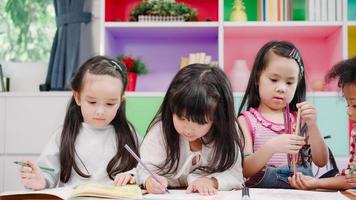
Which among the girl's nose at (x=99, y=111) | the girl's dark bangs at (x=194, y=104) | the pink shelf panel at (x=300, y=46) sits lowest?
the girl's nose at (x=99, y=111)

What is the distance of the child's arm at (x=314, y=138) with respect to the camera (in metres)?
1.23

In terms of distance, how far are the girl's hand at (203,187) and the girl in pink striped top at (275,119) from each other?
0.22 meters

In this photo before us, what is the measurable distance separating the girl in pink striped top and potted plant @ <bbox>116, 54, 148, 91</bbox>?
1283 millimetres

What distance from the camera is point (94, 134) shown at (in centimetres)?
146

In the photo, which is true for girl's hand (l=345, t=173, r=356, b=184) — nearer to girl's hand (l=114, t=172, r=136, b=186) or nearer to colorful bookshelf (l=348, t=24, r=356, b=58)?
girl's hand (l=114, t=172, r=136, b=186)

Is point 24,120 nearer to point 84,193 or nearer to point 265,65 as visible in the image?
point 265,65

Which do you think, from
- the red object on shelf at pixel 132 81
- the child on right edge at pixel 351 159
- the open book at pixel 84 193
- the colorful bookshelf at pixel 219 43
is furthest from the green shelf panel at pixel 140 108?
the open book at pixel 84 193

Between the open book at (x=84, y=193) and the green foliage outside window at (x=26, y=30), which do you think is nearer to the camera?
the open book at (x=84, y=193)

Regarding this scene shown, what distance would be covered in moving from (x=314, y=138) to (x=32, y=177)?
77 cm

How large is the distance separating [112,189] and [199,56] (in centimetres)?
198

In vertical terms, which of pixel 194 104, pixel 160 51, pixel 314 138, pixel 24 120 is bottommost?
pixel 24 120

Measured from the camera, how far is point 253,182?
142cm

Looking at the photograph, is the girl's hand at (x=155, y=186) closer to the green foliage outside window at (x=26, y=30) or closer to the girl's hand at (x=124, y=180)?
the girl's hand at (x=124, y=180)

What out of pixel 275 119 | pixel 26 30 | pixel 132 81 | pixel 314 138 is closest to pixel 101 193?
pixel 314 138
